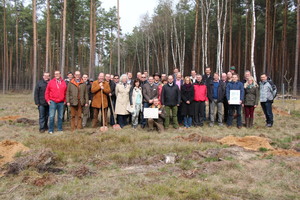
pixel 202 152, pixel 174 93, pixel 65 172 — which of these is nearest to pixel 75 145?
pixel 65 172

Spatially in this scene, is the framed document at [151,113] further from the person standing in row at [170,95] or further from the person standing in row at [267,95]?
the person standing in row at [267,95]

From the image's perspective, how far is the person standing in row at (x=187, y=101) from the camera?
30.5 ft

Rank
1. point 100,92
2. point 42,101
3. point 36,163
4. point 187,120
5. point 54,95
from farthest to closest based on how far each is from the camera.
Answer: point 187,120 < point 100,92 < point 42,101 < point 54,95 < point 36,163

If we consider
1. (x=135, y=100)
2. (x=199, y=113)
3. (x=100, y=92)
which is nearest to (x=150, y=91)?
(x=135, y=100)

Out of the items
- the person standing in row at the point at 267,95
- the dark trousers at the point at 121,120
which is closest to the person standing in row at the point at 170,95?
the dark trousers at the point at 121,120

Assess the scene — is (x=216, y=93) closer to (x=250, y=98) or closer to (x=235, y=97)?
(x=235, y=97)

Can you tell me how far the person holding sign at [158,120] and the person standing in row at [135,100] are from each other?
0.60m

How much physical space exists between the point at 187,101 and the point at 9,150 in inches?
229

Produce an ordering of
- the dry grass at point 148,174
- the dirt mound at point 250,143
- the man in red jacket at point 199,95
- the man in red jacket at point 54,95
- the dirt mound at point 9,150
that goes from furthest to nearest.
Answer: the man in red jacket at point 199,95, the man in red jacket at point 54,95, the dirt mound at point 250,143, the dirt mound at point 9,150, the dry grass at point 148,174

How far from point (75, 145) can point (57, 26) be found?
93.4ft

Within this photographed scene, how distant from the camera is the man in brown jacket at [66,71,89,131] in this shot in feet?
28.3

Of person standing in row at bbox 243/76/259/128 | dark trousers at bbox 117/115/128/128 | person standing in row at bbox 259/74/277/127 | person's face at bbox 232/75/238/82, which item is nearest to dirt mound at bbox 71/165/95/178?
dark trousers at bbox 117/115/128/128

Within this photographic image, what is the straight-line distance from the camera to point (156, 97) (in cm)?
909

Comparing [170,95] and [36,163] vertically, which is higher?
[170,95]
